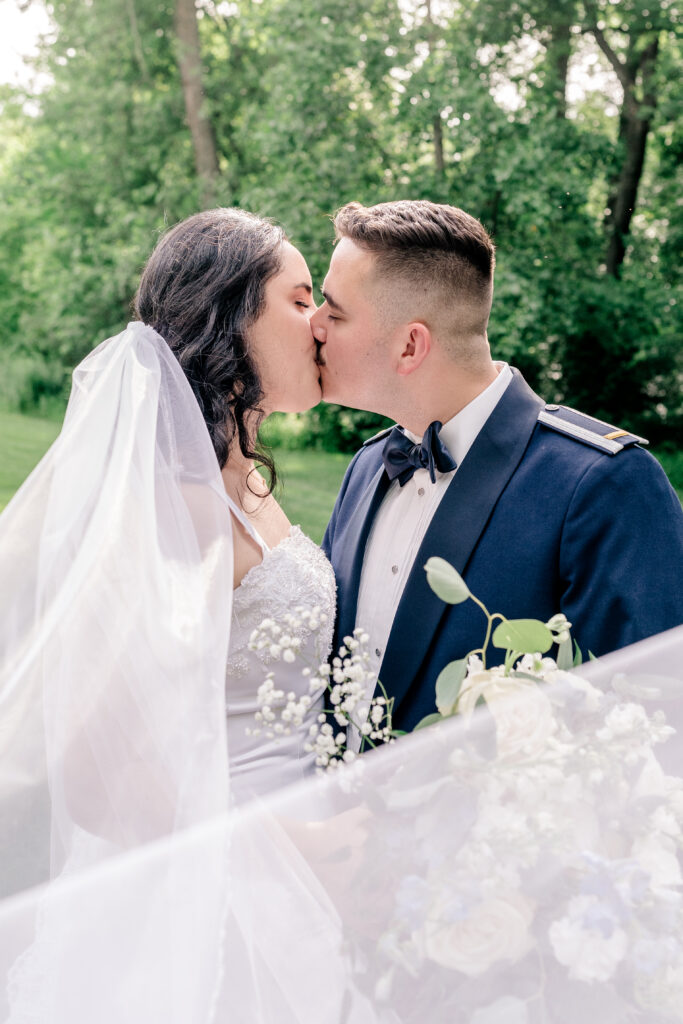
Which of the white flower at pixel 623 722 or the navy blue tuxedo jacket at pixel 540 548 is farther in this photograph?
the navy blue tuxedo jacket at pixel 540 548

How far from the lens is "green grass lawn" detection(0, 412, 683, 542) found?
9.28 metres

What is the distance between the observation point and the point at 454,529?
2.24m

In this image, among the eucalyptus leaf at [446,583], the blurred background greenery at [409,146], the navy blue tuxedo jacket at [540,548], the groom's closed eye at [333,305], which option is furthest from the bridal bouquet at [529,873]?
the blurred background greenery at [409,146]

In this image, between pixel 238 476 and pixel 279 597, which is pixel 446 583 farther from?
pixel 238 476

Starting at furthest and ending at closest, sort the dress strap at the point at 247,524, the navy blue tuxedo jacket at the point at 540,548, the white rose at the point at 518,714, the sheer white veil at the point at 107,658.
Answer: the dress strap at the point at 247,524
the navy blue tuxedo jacket at the point at 540,548
the sheer white veil at the point at 107,658
the white rose at the point at 518,714

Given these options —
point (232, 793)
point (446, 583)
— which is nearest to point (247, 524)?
point (232, 793)

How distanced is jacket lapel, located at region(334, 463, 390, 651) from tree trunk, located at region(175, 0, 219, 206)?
11294 mm

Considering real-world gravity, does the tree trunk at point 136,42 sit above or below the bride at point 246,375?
above

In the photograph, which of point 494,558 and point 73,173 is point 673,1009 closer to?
point 494,558

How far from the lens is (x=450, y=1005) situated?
111 cm

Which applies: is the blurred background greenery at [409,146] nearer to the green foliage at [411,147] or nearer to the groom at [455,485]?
the green foliage at [411,147]

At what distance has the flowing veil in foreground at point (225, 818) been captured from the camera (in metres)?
1.09

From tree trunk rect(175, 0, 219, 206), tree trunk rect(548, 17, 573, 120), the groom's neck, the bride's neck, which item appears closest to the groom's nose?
the groom's neck

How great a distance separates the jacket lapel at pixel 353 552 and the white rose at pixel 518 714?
49.1 inches
